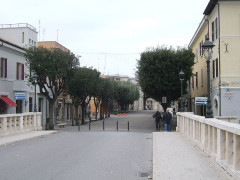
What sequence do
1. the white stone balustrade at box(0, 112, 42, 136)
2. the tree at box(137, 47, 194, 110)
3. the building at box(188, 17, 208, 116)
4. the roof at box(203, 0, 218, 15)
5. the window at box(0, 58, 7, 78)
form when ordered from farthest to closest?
the building at box(188, 17, 208, 116), the tree at box(137, 47, 194, 110), the window at box(0, 58, 7, 78), the roof at box(203, 0, 218, 15), the white stone balustrade at box(0, 112, 42, 136)

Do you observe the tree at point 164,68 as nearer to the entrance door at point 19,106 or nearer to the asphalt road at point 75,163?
the entrance door at point 19,106

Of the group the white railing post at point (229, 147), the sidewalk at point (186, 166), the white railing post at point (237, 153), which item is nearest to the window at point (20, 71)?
the sidewalk at point (186, 166)

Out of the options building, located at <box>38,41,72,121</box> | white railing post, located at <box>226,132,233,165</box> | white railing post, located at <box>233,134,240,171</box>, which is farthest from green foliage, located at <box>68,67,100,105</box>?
white railing post, located at <box>233,134,240,171</box>

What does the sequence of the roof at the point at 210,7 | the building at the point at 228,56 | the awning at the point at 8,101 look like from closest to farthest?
1. the building at the point at 228,56
2. the roof at the point at 210,7
3. the awning at the point at 8,101

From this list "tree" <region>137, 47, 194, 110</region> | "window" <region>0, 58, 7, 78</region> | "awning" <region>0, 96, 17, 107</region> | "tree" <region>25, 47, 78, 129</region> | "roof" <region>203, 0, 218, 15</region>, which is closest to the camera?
"roof" <region>203, 0, 218, 15</region>

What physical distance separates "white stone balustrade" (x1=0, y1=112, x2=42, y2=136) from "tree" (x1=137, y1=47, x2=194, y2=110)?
14336mm

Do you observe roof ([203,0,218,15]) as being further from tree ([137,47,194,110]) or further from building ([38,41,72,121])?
building ([38,41,72,121])

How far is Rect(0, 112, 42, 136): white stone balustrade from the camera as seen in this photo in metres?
17.6

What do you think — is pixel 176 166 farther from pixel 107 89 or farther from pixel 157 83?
pixel 107 89

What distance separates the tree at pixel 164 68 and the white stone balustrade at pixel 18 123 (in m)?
14.3

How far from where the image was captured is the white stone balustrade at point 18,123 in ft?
57.6

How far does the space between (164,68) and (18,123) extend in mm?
17877

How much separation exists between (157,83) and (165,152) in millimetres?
21925

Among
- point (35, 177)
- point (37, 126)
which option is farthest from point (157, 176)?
point (37, 126)
